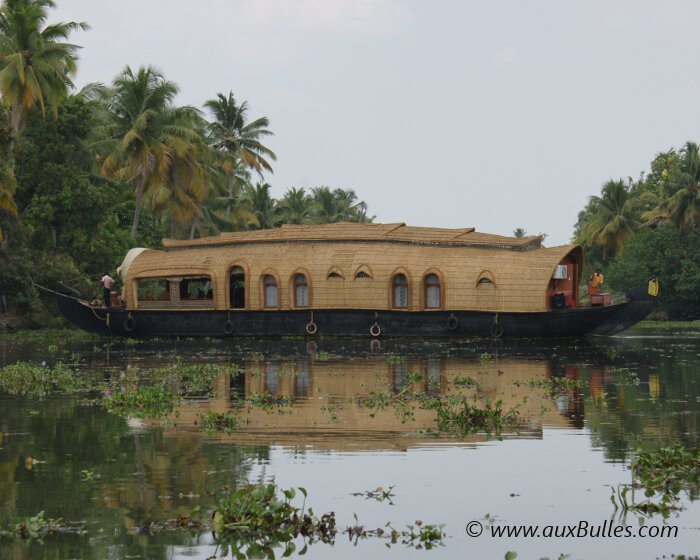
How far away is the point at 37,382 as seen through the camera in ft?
53.5

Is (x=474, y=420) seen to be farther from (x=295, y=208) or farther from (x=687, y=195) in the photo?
(x=295, y=208)

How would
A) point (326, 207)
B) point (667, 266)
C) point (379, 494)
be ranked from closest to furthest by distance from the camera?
point (379, 494) < point (667, 266) < point (326, 207)

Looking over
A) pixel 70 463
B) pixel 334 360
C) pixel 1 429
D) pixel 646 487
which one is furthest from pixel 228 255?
pixel 646 487

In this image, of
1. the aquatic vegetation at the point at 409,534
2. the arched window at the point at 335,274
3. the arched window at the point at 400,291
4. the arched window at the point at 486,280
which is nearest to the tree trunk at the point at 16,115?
the arched window at the point at 335,274

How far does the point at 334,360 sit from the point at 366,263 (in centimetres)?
847

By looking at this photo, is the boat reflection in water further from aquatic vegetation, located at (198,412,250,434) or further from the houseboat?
the houseboat

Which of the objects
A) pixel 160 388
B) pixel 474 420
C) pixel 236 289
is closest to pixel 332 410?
pixel 474 420

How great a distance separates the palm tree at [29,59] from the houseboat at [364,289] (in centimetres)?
627

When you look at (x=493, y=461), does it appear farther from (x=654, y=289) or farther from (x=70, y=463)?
(x=654, y=289)

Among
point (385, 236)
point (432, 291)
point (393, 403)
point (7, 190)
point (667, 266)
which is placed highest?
point (7, 190)

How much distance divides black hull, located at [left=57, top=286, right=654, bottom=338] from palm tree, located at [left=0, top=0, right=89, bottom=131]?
6.39m

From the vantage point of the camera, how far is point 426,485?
27.3ft

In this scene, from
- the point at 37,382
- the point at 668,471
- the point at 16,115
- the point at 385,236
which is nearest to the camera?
the point at 668,471

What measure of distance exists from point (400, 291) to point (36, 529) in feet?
76.7
